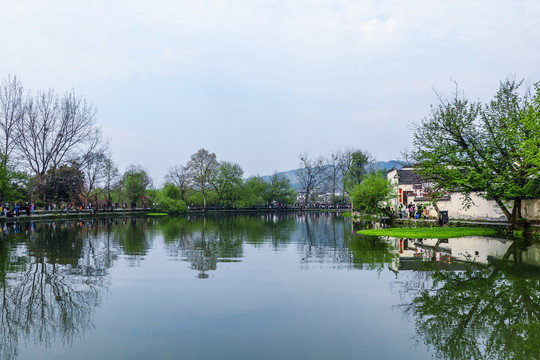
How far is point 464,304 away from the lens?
8.82 m

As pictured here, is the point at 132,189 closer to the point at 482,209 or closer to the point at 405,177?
the point at 405,177

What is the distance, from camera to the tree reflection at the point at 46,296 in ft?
23.2

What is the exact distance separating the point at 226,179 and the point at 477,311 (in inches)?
3241

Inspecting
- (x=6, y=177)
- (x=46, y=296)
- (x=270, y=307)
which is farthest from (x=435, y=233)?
(x=6, y=177)

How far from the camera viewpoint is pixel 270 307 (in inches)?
346

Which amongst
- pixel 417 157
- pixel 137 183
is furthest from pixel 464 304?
pixel 137 183

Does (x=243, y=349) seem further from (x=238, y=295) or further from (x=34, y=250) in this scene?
(x=34, y=250)

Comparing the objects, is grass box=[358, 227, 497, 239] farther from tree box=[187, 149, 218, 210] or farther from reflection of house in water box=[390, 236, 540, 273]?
tree box=[187, 149, 218, 210]

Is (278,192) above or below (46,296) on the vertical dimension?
above

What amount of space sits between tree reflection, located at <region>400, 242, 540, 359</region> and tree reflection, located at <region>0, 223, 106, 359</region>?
21.4 ft

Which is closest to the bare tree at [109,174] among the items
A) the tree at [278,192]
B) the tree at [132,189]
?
the tree at [132,189]

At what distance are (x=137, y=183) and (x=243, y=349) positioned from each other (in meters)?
74.2

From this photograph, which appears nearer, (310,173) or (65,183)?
(65,183)

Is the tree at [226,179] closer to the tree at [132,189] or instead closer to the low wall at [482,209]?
the tree at [132,189]
